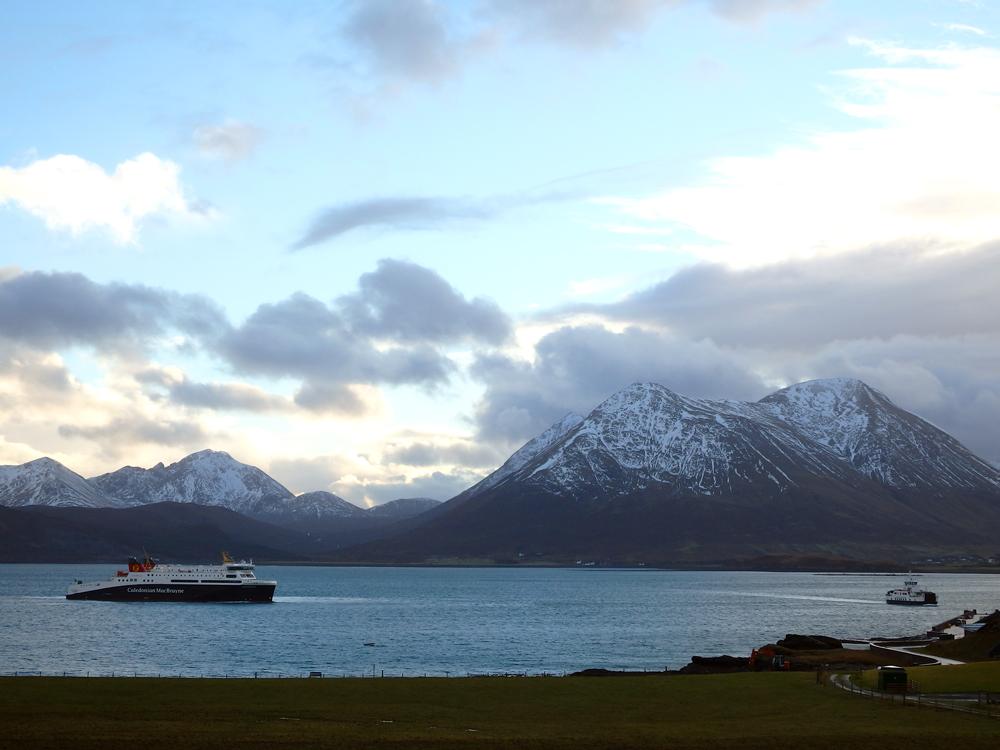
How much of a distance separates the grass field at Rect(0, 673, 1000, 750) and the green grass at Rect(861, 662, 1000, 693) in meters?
4.72

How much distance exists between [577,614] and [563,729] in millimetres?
127804

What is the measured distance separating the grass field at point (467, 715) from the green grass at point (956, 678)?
4.72 meters

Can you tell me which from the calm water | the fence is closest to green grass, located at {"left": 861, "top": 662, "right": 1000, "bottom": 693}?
the fence

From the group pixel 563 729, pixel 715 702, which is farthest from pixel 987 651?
pixel 563 729

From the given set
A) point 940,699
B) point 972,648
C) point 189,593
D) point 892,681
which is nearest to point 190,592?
point 189,593

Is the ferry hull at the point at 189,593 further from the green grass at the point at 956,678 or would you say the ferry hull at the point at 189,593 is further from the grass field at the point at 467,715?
the green grass at the point at 956,678

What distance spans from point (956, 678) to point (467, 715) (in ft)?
91.1

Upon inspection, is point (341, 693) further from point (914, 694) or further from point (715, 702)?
point (914, 694)

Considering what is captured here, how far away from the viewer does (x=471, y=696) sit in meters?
56.5

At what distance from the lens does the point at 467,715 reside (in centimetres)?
4941

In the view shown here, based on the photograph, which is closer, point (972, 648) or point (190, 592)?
point (972, 648)

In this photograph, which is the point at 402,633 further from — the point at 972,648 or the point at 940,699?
the point at 940,699

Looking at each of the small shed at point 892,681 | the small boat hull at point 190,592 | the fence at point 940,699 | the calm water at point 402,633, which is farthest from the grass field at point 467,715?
the small boat hull at point 190,592

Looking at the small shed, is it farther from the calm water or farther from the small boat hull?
the small boat hull
